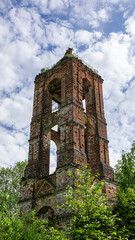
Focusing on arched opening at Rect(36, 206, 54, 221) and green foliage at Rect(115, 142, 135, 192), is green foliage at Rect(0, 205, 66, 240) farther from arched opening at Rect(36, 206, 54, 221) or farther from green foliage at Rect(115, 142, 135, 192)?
green foliage at Rect(115, 142, 135, 192)

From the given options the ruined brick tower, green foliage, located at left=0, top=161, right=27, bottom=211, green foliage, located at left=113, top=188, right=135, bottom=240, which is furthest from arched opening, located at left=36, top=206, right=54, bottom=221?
green foliage, located at left=0, top=161, right=27, bottom=211

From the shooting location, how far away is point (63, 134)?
13.7 metres

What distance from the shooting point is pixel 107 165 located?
14703 millimetres

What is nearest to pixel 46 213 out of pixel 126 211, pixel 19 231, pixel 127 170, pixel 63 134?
pixel 63 134

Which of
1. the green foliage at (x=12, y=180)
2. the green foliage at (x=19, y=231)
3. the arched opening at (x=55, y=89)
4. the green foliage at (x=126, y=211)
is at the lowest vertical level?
the green foliage at (x=19, y=231)

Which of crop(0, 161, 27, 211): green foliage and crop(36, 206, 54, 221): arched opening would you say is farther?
crop(0, 161, 27, 211): green foliage

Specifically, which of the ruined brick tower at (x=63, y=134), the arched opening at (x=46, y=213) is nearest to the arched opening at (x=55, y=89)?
the ruined brick tower at (x=63, y=134)

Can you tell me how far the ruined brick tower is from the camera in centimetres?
1273

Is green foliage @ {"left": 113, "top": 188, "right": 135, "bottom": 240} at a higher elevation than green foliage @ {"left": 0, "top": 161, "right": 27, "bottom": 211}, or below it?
below

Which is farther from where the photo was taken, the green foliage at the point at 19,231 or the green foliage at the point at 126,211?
the green foliage at the point at 126,211

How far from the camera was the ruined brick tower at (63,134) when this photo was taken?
12.7 m

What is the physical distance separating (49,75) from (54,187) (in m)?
7.89

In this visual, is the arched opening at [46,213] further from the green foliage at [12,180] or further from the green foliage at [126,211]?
the green foliage at [12,180]

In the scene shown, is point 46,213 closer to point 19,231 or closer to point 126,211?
point 19,231
